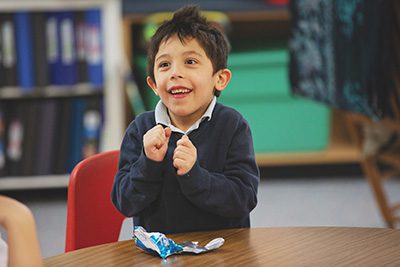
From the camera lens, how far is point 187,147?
1.11 metres

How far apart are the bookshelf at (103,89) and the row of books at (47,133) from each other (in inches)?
1.1

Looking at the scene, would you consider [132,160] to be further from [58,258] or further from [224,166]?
[58,258]

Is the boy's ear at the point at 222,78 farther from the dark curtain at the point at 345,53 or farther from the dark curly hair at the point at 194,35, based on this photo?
the dark curtain at the point at 345,53

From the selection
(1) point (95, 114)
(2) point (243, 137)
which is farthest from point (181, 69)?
(1) point (95, 114)

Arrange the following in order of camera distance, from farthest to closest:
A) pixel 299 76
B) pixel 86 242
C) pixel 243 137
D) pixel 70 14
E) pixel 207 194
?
1. pixel 70 14
2. pixel 299 76
3. pixel 86 242
4. pixel 243 137
5. pixel 207 194

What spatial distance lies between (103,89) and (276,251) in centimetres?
270

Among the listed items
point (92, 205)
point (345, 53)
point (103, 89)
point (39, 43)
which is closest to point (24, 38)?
point (39, 43)

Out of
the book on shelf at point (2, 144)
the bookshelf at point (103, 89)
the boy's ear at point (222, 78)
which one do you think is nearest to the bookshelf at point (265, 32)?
the bookshelf at point (103, 89)

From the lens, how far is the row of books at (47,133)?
11.8ft

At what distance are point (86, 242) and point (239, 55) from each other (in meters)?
2.57

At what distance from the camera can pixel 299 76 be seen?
3037 mm

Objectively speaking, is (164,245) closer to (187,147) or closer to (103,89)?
(187,147)

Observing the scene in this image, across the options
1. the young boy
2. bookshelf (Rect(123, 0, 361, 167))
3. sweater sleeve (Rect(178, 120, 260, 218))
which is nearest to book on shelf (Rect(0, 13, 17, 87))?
bookshelf (Rect(123, 0, 361, 167))

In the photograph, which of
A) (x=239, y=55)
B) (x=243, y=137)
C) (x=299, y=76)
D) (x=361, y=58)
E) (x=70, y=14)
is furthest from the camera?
(x=239, y=55)
